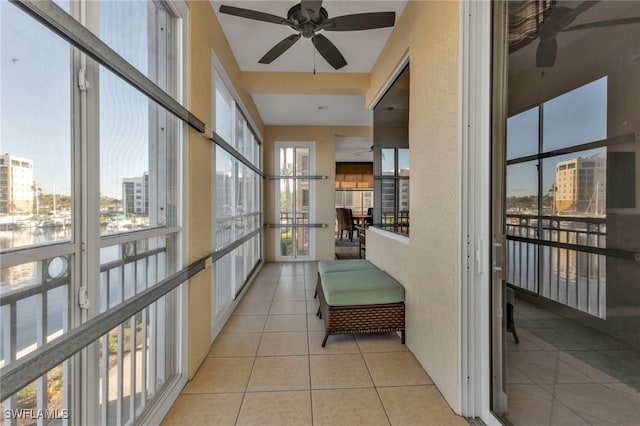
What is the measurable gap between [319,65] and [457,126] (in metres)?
2.36

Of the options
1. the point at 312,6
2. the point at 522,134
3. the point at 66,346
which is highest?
the point at 312,6

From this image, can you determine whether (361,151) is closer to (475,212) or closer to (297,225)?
(297,225)

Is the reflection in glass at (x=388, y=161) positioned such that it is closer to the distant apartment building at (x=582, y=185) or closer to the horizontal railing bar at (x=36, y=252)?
the distant apartment building at (x=582, y=185)

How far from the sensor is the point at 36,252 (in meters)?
0.88

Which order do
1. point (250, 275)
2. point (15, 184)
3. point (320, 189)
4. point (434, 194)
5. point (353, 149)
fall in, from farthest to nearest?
point (353, 149)
point (320, 189)
point (250, 275)
point (434, 194)
point (15, 184)

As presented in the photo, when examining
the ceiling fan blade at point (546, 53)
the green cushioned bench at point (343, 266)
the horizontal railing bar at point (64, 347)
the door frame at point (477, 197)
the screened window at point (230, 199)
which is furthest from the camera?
the green cushioned bench at point (343, 266)

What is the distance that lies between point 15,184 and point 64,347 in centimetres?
51

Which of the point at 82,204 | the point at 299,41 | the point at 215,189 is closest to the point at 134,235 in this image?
the point at 82,204

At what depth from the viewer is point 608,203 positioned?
3.45 ft

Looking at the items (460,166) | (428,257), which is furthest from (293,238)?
(460,166)

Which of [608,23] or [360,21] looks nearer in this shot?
[608,23]

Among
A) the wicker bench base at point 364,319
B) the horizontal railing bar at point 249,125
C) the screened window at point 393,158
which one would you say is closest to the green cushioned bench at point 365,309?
the wicker bench base at point 364,319

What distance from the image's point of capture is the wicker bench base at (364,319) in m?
2.42

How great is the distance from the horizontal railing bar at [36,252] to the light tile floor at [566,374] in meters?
1.94
